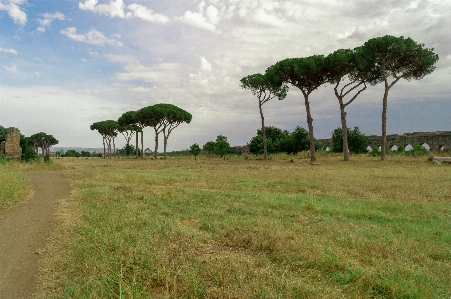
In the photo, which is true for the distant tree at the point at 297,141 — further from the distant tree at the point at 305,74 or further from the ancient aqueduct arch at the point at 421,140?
the distant tree at the point at 305,74

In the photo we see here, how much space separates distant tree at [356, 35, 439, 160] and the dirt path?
22.0 meters

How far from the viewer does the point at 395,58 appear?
22.9 m

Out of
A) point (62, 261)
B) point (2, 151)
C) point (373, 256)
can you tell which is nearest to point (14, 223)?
point (62, 261)

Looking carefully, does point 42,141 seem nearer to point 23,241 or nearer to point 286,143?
point 286,143

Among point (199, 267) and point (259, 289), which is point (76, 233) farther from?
point (259, 289)

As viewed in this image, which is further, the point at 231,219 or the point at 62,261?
the point at 231,219

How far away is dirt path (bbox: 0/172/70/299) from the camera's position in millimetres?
3266

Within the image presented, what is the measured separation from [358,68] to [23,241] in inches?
986

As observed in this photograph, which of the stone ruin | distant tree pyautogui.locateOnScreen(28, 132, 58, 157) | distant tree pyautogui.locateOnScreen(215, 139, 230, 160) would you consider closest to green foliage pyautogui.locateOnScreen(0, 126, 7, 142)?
the stone ruin

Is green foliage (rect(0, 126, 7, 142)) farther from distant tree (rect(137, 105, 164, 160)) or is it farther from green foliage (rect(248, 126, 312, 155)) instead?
green foliage (rect(248, 126, 312, 155))

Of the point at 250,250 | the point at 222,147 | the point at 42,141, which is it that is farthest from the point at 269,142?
the point at 42,141

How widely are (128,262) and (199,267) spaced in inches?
29.9

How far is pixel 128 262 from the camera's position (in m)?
3.44

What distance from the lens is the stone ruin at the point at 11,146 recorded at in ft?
66.8
